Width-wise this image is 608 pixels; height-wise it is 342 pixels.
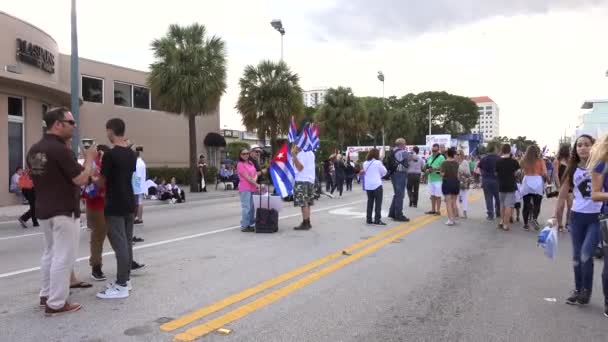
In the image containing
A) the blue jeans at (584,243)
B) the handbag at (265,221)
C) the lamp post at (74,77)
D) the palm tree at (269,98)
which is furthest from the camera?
the palm tree at (269,98)

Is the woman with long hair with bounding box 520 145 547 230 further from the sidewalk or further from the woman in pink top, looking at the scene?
the sidewalk

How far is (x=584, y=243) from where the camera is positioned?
5.09 m

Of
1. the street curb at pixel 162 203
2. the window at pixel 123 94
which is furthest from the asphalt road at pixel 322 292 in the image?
the window at pixel 123 94

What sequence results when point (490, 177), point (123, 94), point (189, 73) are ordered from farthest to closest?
point (123, 94) → point (189, 73) → point (490, 177)

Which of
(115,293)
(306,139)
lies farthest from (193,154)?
(115,293)

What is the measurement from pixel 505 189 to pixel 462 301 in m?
5.99

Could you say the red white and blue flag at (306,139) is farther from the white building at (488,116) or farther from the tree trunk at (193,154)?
the white building at (488,116)

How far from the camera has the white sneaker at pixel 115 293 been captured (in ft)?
17.7

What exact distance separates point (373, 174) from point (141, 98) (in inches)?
856

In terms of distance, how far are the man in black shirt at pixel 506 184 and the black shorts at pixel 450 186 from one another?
98cm

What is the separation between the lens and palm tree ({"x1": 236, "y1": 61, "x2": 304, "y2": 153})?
98.8 ft

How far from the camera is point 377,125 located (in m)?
60.6

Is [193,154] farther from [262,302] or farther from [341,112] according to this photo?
[341,112]

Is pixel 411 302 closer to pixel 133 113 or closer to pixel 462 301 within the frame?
pixel 462 301
